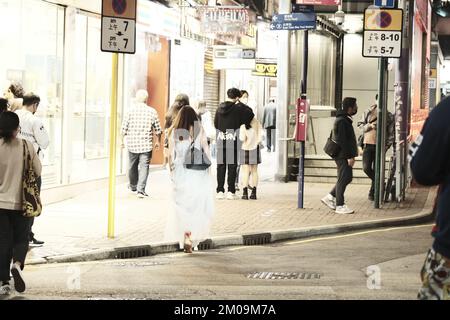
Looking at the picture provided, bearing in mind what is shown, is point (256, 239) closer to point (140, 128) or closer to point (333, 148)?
point (333, 148)

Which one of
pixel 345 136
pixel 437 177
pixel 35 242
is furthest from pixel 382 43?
pixel 437 177

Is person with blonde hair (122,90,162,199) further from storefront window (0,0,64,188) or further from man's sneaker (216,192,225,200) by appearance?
man's sneaker (216,192,225,200)

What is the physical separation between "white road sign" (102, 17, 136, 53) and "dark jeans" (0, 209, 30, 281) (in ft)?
11.1

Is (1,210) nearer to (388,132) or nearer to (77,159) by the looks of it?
(77,159)

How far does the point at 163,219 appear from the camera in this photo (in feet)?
46.8

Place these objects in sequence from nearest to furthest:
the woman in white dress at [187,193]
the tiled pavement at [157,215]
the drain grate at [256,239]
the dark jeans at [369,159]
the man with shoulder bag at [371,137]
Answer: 1. the woman in white dress at [187,193]
2. the tiled pavement at [157,215]
3. the drain grate at [256,239]
4. the man with shoulder bag at [371,137]
5. the dark jeans at [369,159]

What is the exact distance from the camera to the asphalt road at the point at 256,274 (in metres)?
8.45

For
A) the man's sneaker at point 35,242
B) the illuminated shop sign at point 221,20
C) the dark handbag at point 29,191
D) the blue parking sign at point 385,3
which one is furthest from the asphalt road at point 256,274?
the illuminated shop sign at point 221,20

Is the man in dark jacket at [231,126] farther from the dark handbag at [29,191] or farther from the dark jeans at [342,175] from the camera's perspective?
the dark handbag at [29,191]

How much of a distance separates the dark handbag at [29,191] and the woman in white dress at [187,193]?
124 inches

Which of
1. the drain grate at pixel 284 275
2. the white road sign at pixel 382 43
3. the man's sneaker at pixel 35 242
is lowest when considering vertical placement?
the drain grate at pixel 284 275

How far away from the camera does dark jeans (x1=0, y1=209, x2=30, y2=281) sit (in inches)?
332
